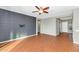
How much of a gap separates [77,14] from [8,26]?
5.01m

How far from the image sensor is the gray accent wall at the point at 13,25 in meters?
5.50

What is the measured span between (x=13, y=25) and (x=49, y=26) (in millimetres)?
4992

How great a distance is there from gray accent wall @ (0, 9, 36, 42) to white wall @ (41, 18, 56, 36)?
250 centimetres

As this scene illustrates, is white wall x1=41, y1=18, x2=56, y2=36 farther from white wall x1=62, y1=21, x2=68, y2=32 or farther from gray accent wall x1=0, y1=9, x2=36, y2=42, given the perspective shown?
white wall x1=62, y1=21, x2=68, y2=32

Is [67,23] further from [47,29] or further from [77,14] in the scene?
[77,14]

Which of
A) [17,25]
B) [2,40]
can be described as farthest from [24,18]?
[2,40]

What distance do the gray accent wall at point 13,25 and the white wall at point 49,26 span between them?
2498mm

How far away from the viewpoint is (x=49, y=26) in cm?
995

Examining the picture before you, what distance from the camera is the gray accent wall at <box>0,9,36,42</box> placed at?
5.50m

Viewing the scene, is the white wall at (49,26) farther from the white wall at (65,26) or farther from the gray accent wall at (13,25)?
the white wall at (65,26)

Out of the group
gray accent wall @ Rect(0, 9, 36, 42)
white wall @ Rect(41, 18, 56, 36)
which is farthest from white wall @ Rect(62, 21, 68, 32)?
gray accent wall @ Rect(0, 9, 36, 42)

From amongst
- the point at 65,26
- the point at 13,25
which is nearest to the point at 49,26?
the point at 65,26

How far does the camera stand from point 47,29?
34.2ft

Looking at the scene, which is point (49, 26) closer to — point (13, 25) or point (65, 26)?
point (65, 26)
